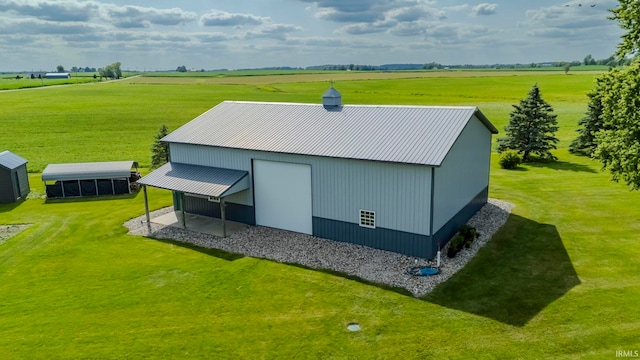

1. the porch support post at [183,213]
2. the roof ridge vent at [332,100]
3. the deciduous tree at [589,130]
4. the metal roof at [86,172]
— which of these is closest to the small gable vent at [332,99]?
the roof ridge vent at [332,100]

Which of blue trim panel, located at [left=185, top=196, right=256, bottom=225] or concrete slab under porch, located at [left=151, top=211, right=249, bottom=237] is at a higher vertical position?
blue trim panel, located at [left=185, top=196, right=256, bottom=225]

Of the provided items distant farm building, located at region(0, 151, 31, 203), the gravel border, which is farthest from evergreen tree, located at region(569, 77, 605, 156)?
distant farm building, located at region(0, 151, 31, 203)


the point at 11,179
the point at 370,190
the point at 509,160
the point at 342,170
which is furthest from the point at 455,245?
the point at 11,179

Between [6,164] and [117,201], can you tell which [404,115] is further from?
[6,164]

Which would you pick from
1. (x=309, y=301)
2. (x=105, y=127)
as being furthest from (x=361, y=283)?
(x=105, y=127)

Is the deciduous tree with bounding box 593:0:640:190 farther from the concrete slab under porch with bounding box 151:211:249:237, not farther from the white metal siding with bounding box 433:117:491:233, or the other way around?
the concrete slab under porch with bounding box 151:211:249:237

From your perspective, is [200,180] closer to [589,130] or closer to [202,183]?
[202,183]

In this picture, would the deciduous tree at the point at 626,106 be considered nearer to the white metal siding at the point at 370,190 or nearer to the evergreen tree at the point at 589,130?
the white metal siding at the point at 370,190
